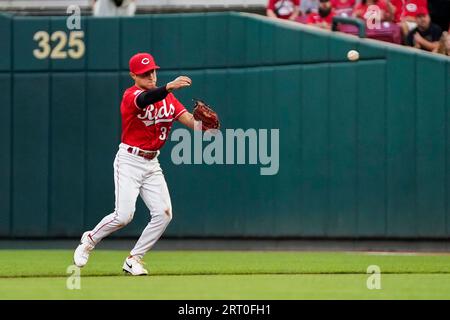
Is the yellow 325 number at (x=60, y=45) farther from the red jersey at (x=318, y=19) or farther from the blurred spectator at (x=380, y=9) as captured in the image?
the blurred spectator at (x=380, y=9)

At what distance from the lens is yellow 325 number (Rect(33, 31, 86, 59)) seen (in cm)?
1349

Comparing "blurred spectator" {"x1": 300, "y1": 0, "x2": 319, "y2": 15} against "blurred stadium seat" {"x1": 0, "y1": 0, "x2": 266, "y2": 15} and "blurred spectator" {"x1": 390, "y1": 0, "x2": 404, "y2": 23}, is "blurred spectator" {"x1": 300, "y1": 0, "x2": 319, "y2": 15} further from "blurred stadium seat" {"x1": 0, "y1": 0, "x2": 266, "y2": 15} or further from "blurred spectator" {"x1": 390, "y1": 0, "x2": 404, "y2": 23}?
"blurred spectator" {"x1": 390, "y1": 0, "x2": 404, "y2": 23}

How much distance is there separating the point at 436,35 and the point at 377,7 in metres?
0.82

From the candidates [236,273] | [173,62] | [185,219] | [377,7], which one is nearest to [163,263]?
[236,273]

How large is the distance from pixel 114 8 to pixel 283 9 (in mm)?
2129

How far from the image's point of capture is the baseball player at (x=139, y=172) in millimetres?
9602

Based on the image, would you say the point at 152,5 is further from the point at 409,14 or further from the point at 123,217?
the point at 123,217

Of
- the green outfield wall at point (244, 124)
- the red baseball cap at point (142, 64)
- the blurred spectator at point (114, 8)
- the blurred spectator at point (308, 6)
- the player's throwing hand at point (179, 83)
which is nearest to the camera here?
the player's throwing hand at point (179, 83)

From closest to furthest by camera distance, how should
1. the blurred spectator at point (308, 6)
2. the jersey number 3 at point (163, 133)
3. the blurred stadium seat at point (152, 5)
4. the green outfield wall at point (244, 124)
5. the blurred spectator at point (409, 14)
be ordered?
the jersey number 3 at point (163, 133) → the green outfield wall at point (244, 124) → the blurred spectator at point (409, 14) → the blurred spectator at point (308, 6) → the blurred stadium seat at point (152, 5)

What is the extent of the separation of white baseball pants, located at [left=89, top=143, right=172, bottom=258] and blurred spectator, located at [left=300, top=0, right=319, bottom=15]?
17.0 feet

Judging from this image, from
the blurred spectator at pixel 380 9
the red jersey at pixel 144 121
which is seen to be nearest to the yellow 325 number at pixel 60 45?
the blurred spectator at pixel 380 9

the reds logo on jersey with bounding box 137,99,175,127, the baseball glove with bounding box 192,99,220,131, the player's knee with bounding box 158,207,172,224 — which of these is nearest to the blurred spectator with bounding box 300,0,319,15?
the baseball glove with bounding box 192,99,220,131

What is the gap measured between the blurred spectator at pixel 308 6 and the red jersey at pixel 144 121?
192 inches

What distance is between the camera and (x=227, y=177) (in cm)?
1308
